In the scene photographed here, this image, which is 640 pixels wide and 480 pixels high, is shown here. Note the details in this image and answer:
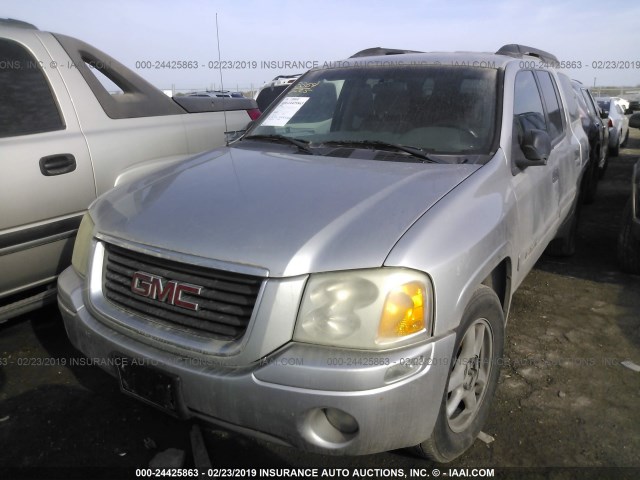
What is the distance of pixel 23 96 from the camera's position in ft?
9.92

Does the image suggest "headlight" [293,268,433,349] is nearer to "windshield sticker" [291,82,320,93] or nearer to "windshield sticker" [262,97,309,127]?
"windshield sticker" [262,97,309,127]

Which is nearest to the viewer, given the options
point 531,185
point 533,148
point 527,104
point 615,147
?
point 533,148

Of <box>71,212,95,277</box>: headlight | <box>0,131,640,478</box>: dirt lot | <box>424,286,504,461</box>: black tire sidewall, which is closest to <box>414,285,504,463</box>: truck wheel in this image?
<box>424,286,504,461</box>: black tire sidewall

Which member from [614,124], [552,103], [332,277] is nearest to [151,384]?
[332,277]

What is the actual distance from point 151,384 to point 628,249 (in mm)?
3850

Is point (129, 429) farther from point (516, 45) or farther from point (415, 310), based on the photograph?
point (516, 45)

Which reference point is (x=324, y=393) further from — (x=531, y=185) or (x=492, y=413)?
(x=531, y=185)

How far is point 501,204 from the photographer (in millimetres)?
2344

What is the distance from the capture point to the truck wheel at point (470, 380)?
1958mm

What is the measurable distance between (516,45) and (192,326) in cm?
350

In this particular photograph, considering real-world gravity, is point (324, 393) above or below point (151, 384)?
above

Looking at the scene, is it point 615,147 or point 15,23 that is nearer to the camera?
point 15,23

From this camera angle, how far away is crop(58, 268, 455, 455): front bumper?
1642 millimetres

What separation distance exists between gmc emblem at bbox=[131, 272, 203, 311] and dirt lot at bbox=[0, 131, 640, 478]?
31.1 inches
